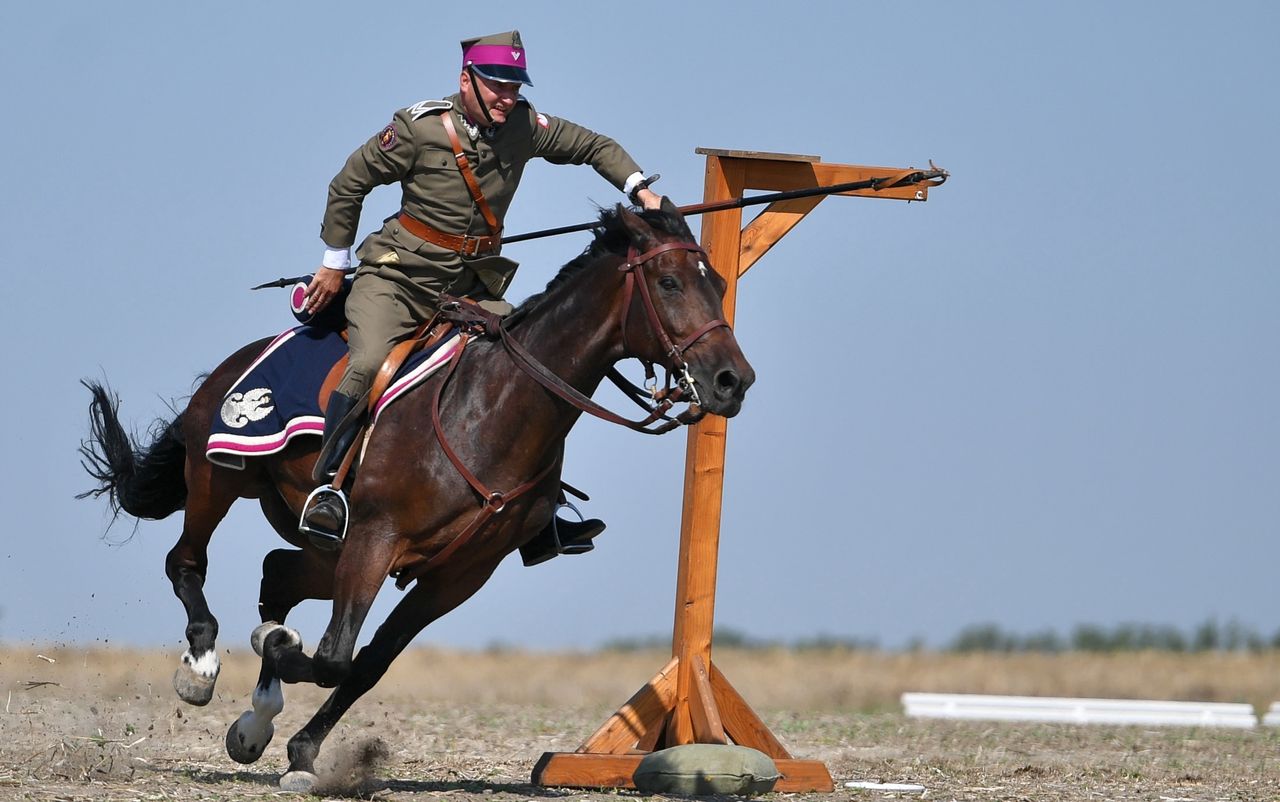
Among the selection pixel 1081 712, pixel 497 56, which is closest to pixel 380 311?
pixel 497 56

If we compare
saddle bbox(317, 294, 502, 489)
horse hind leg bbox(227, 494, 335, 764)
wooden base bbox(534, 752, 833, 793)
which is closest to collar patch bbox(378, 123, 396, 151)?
saddle bbox(317, 294, 502, 489)

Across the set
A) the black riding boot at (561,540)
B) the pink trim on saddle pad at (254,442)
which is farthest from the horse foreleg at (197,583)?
the black riding boot at (561,540)

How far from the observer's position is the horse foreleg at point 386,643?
767 cm

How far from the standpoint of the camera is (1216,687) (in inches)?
679

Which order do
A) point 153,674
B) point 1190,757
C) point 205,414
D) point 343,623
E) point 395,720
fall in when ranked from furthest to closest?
point 153,674, point 395,720, point 1190,757, point 205,414, point 343,623

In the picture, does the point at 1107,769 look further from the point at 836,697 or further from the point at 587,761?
the point at 836,697

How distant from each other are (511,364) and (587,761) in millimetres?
1978

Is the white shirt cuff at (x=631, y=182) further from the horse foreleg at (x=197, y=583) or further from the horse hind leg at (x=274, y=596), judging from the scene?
the horse foreleg at (x=197, y=583)

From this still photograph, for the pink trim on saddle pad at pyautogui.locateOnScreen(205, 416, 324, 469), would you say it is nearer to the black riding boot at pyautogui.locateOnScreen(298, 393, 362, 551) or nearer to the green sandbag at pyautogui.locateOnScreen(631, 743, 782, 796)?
the black riding boot at pyautogui.locateOnScreen(298, 393, 362, 551)

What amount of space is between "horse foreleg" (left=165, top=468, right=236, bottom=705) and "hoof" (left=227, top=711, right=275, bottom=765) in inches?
7.6

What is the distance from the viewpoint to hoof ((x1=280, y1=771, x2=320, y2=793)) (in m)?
7.42

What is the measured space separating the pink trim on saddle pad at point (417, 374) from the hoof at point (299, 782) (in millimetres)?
1540

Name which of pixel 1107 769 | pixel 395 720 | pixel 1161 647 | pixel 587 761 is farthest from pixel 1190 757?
pixel 1161 647

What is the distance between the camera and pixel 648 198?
745 cm
